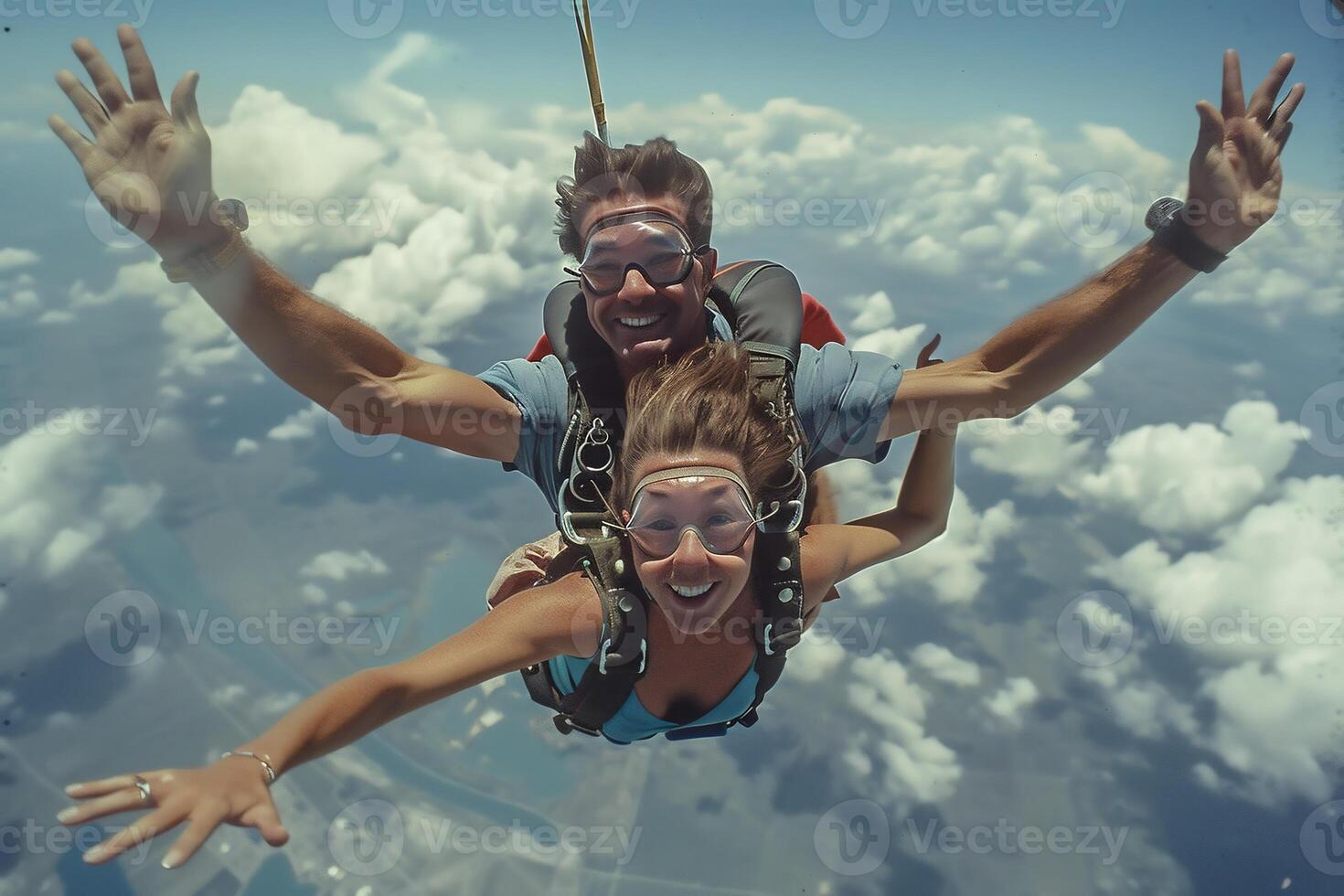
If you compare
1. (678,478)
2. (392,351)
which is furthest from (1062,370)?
(392,351)

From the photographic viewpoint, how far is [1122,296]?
345 centimetres

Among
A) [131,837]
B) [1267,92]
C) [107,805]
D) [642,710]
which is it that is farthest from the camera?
[642,710]

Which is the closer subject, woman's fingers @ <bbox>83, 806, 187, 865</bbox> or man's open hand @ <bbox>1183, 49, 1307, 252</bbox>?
woman's fingers @ <bbox>83, 806, 187, 865</bbox>

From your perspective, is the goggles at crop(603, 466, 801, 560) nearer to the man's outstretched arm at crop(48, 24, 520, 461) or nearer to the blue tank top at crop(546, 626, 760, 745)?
the blue tank top at crop(546, 626, 760, 745)

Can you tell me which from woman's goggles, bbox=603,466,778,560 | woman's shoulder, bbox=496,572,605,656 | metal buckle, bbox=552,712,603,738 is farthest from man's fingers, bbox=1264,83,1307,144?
metal buckle, bbox=552,712,603,738

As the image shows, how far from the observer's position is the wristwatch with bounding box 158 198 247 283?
2791 millimetres

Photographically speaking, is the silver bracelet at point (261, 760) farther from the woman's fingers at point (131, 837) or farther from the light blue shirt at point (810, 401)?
the light blue shirt at point (810, 401)

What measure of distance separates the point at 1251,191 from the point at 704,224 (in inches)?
93.5

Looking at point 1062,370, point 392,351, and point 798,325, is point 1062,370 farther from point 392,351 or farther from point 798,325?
point 392,351

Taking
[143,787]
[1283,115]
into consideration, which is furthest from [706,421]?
[1283,115]

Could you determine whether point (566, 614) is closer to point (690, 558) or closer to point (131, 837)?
point (690, 558)

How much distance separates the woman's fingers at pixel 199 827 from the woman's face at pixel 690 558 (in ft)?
5.43

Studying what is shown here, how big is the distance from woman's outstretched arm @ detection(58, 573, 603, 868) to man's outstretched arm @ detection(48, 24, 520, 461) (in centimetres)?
84

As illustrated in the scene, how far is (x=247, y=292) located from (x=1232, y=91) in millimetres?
3874
